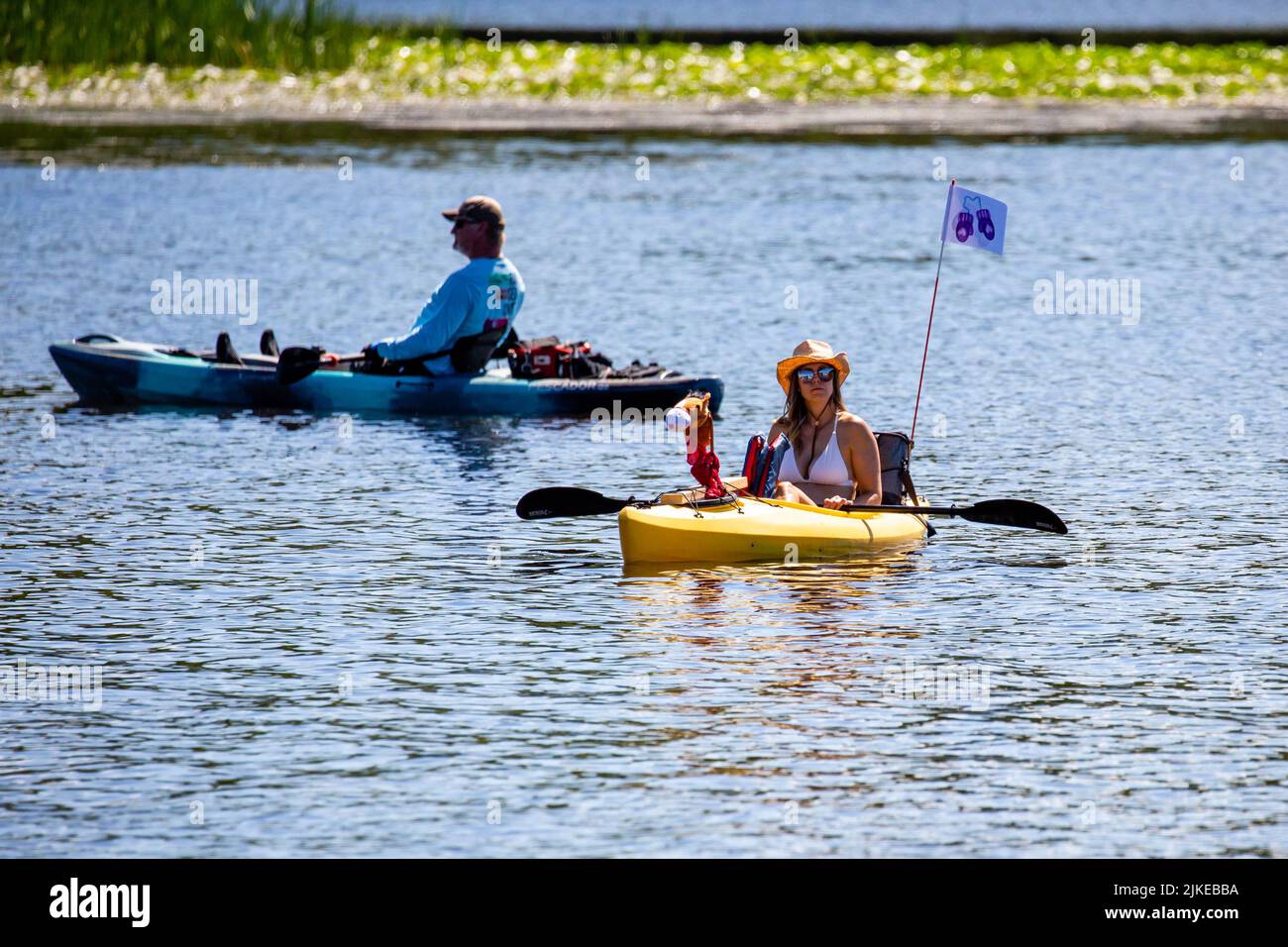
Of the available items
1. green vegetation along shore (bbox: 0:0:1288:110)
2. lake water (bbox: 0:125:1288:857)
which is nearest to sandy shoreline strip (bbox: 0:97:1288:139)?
green vegetation along shore (bbox: 0:0:1288:110)

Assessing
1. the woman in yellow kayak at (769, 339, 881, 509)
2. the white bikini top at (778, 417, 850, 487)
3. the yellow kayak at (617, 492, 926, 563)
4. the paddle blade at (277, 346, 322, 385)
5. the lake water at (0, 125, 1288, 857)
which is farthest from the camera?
the paddle blade at (277, 346, 322, 385)

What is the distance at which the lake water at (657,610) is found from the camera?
8.27 metres

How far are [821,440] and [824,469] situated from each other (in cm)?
15

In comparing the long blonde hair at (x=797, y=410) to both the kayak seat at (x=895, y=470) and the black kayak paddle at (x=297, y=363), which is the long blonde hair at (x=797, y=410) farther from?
the black kayak paddle at (x=297, y=363)

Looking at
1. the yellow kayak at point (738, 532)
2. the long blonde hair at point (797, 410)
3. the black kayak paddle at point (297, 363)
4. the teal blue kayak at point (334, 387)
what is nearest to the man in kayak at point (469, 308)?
the teal blue kayak at point (334, 387)

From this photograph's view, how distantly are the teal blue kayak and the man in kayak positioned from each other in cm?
16

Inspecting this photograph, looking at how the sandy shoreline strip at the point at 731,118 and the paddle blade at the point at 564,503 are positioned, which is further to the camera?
the sandy shoreline strip at the point at 731,118

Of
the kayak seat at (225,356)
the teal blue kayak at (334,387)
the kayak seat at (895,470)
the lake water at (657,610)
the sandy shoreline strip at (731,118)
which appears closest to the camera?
the lake water at (657,610)

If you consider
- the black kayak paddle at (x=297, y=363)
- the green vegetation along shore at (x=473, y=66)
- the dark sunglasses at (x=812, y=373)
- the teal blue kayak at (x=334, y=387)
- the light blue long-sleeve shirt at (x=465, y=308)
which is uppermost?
the green vegetation along shore at (x=473, y=66)

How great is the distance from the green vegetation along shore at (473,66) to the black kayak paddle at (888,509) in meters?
25.4

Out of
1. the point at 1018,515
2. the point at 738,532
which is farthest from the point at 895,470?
the point at 738,532

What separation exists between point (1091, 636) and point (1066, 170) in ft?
75.9

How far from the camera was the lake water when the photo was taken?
8.27 metres

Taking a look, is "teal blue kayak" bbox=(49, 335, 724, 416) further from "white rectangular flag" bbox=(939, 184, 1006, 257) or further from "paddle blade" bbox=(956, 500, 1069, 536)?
"paddle blade" bbox=(956, 500, 1069, 536)
